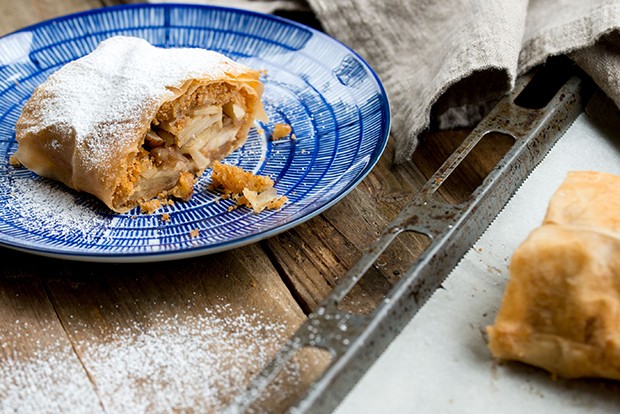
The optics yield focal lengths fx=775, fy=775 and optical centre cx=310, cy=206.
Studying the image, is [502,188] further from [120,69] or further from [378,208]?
[120,69]

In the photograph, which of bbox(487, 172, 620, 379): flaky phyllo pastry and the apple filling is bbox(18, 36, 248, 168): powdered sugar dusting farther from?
bbox(487, 172, 620, 379): flaky phyllo pastry

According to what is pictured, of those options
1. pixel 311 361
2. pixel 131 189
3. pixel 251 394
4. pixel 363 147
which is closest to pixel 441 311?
pixel 311 361

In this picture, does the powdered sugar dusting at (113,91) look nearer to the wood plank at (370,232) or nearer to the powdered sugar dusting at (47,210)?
A: the powdered sugar dusting at (47,210)

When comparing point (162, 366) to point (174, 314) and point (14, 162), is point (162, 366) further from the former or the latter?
point (14, 162)

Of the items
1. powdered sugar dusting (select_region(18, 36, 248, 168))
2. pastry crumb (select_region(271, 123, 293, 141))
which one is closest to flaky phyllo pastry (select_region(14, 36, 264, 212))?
powdered sugar dusting (select_region(18, 36, 248, 168))

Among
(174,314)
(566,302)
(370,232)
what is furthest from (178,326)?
(566,302)

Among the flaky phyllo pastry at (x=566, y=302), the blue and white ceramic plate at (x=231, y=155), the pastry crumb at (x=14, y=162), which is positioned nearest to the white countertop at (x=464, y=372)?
the flaky phyllo pastry at (x=566, y=302)
